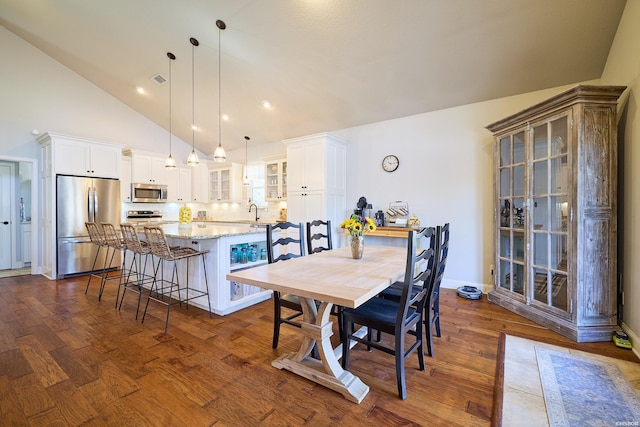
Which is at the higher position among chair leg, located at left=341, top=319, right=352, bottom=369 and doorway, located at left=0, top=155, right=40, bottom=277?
doorway, located at left=0, top=155, right=40, bottom=277

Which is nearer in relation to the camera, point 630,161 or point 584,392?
point 584,392

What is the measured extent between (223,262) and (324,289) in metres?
1.94

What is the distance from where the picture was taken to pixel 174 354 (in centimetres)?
227

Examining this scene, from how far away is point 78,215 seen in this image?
4.88 meters

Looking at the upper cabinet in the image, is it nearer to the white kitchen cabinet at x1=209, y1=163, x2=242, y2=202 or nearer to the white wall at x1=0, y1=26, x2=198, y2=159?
the white wall at x1=0, y1=26, x2=198, y2=159

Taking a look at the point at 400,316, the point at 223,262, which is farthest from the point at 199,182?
the point at 400,316

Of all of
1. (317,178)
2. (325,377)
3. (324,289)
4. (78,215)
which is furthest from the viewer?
(78,215)

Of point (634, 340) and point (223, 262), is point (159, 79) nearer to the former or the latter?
point (223, 262)

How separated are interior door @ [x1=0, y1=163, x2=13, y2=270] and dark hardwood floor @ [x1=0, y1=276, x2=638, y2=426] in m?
3.38

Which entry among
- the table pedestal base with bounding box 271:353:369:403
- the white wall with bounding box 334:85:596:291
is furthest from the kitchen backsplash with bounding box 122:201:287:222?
the table pedestal base with bounding box 271:353:369:403

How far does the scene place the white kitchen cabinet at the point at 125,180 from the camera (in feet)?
18.6

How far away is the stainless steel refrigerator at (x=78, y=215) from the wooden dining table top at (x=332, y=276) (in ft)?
15.5

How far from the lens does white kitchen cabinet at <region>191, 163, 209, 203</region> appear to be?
6969 millimetres

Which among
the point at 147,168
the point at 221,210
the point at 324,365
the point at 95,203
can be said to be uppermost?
the point at 147,168
